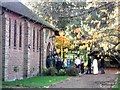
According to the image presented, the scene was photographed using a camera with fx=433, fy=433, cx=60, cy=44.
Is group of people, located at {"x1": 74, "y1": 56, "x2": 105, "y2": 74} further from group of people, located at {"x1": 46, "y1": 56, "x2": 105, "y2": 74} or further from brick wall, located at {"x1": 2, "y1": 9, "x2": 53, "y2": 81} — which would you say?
brick wall, located at {"x1": 2, "y1": 9, "x2": 53, "y2": 81}

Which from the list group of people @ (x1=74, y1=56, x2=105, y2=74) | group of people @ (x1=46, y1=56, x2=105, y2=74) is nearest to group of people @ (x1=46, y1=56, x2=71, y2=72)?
group of people @ (x1=46, y1=56, x2=105, y2=74)

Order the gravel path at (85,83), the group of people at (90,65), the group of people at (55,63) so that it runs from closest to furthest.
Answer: the gravel path at (85,83), the group of people at (55,63), the group of people at (90,65)

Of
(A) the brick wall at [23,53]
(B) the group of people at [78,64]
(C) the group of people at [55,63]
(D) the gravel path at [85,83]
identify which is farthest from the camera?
(B) the group of people at [78,64]

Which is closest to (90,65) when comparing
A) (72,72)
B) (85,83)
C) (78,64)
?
(78,64)

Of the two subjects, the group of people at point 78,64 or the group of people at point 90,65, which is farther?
the group of people at point 90,65

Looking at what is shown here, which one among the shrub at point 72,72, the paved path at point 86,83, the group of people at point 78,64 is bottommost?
the paved path at point 86,83

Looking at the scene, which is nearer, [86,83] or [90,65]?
[86,83]

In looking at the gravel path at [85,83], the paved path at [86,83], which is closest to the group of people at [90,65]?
the paved path at [86,83]

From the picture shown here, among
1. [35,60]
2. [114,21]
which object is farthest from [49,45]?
[114,21]

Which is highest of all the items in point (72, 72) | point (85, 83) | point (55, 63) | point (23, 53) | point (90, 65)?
point (23, 53)

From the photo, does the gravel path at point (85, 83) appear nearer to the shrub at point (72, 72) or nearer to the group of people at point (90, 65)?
the shrub at point (72, 72)

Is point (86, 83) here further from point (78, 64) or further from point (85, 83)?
point (78, 64)

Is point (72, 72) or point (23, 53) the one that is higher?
point (23, 53)

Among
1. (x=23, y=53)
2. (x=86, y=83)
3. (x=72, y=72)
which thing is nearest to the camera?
(x=86, y=83)
